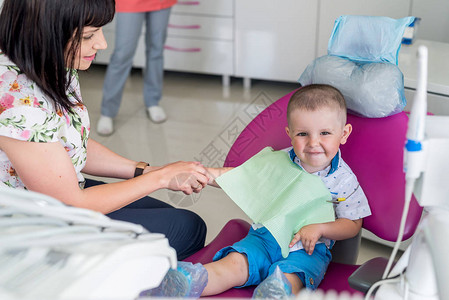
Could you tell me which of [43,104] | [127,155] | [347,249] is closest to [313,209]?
[347,249]

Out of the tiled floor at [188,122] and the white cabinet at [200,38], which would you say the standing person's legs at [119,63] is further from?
the white cabinet at [200,38]

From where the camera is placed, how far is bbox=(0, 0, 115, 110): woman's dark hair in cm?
114

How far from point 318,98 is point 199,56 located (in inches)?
93.9

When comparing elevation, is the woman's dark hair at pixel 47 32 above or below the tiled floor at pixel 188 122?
above

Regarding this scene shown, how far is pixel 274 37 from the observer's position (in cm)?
344

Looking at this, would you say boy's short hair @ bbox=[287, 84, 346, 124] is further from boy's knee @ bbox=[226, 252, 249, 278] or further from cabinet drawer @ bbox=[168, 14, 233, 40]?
cabinet drawer @ bbox=[168, 14, 233, 40]

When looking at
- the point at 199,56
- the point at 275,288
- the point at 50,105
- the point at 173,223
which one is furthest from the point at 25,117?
the point at 199,56

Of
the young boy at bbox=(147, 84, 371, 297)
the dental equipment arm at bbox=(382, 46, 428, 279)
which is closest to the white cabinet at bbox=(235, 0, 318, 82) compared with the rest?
the young boy at bbox=(147, 84, 371, 297)

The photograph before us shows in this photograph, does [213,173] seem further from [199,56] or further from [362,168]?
[199,56]

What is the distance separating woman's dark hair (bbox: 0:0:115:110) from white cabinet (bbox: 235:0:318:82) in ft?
7.43

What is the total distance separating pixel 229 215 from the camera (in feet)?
7.72

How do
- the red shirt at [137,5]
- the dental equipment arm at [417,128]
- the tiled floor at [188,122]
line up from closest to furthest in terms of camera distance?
1. the dental equipment arm at [417,128]
2. the tiled floor at [188,122]
3. the red shirt at [137,5]

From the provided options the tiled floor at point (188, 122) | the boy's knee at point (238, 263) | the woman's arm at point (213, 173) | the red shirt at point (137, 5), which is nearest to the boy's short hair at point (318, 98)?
the woman's arm at point (213, 173)

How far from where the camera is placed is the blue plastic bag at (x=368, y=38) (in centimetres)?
137
